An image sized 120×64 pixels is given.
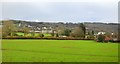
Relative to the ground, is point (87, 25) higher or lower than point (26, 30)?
higher

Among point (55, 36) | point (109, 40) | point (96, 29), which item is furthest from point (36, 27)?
point (109, 40)

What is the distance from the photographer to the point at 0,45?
10117 millimetres

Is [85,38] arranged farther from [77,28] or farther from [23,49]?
[23,49]

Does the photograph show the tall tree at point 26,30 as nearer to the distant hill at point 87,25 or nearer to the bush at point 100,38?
the distant hill at point 87,25

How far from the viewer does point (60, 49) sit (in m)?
10.5

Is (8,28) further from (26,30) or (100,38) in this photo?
(100,38)

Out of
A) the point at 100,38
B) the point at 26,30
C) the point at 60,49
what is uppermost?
the point at 26,30

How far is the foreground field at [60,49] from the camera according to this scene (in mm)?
9266

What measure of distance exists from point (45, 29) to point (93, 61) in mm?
3140

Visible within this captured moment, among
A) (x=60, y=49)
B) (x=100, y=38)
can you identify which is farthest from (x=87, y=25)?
(x=60, y=49)

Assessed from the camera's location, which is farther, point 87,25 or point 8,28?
point 8,28

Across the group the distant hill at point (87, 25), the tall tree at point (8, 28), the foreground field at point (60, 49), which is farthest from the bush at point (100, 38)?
the tall tree at point (8, 28)

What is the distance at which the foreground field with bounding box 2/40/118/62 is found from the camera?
9.27 m

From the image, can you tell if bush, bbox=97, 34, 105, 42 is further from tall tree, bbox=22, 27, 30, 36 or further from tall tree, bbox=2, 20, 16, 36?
tall tree, bbox=2, 20, 16, 36
